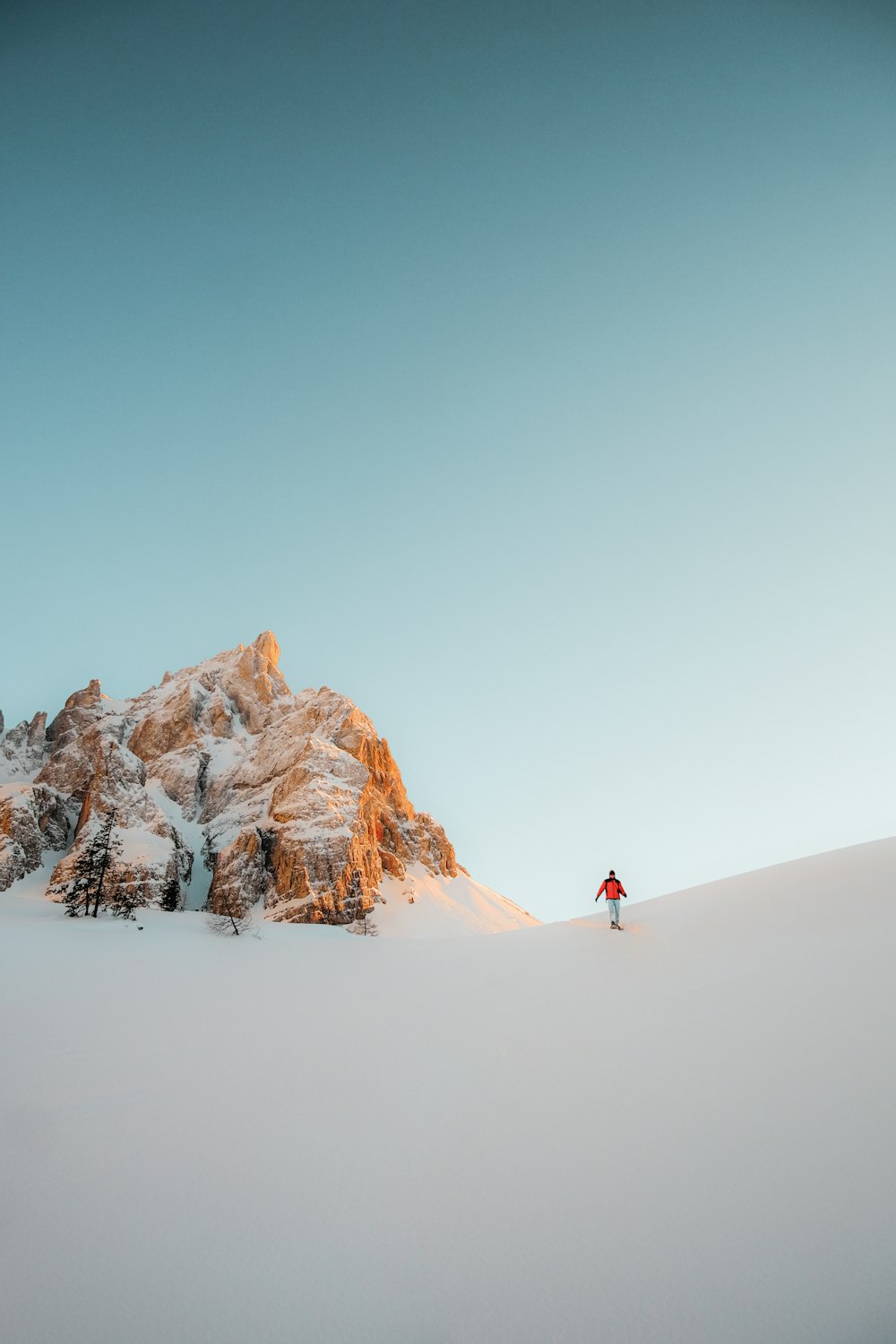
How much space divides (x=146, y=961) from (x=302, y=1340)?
11118 mm

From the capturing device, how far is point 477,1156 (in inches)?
212

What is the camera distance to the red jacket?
45.4 ft

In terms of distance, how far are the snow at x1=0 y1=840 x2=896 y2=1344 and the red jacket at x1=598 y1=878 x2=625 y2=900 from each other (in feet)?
12.1

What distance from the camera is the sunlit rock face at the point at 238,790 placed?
4997 centimetres

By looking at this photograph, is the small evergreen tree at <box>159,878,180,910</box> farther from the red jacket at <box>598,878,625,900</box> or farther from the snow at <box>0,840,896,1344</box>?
the red jacket at <box>598,878,625,900</box>

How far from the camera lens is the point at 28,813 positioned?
53719mm

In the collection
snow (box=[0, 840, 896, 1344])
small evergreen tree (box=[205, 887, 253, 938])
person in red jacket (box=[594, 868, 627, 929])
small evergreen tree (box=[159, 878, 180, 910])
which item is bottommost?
small evergreen tree (box=[205, 887, 253, 938])

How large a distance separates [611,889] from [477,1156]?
9.39m

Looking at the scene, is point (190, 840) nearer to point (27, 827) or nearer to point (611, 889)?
point (27, 827)

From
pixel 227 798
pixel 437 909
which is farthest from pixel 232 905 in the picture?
pixel 437 909

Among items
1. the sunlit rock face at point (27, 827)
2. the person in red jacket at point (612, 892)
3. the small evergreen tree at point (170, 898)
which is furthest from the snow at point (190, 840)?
the person in red jacket at point (612, 892)

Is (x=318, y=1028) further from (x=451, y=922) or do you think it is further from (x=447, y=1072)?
(x=451, y=922)

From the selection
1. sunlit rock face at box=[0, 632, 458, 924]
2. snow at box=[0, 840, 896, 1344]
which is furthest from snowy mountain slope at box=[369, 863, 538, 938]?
snow at box=[0, 840, 896, 1344]

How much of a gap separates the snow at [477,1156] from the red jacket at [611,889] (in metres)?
3.70
